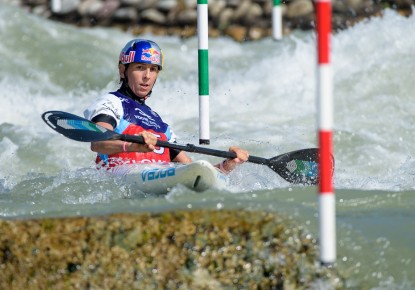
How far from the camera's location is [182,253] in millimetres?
4098

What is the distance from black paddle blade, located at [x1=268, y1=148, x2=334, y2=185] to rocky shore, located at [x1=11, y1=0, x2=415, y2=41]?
5945 mm

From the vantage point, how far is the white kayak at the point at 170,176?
5.10 meters

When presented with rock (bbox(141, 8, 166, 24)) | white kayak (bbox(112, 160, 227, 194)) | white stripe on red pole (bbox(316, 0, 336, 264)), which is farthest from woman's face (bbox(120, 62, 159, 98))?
rock (bbox(141, 8, 166, 24))

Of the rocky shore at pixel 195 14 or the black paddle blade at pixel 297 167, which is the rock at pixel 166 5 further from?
the black paddle blade at pixel 297 167

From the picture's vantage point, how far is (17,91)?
33.5 feet

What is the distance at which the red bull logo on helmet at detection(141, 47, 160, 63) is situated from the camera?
19.6ft

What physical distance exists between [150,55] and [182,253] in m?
2.13

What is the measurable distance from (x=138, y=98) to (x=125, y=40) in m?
6.50

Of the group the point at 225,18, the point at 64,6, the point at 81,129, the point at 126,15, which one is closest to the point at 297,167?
the point at 81,129

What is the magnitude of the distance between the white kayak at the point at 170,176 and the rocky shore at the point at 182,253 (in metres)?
0.95

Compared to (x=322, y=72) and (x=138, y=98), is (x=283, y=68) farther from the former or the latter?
(x=322, y=72)

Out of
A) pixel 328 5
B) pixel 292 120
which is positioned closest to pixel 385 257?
pixel 328 5

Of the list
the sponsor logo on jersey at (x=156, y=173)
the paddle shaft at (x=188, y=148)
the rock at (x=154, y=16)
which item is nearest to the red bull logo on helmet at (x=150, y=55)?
the paddle shaft at (x=188, y=148)

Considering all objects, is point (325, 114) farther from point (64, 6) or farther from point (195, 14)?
point (64, 6)
